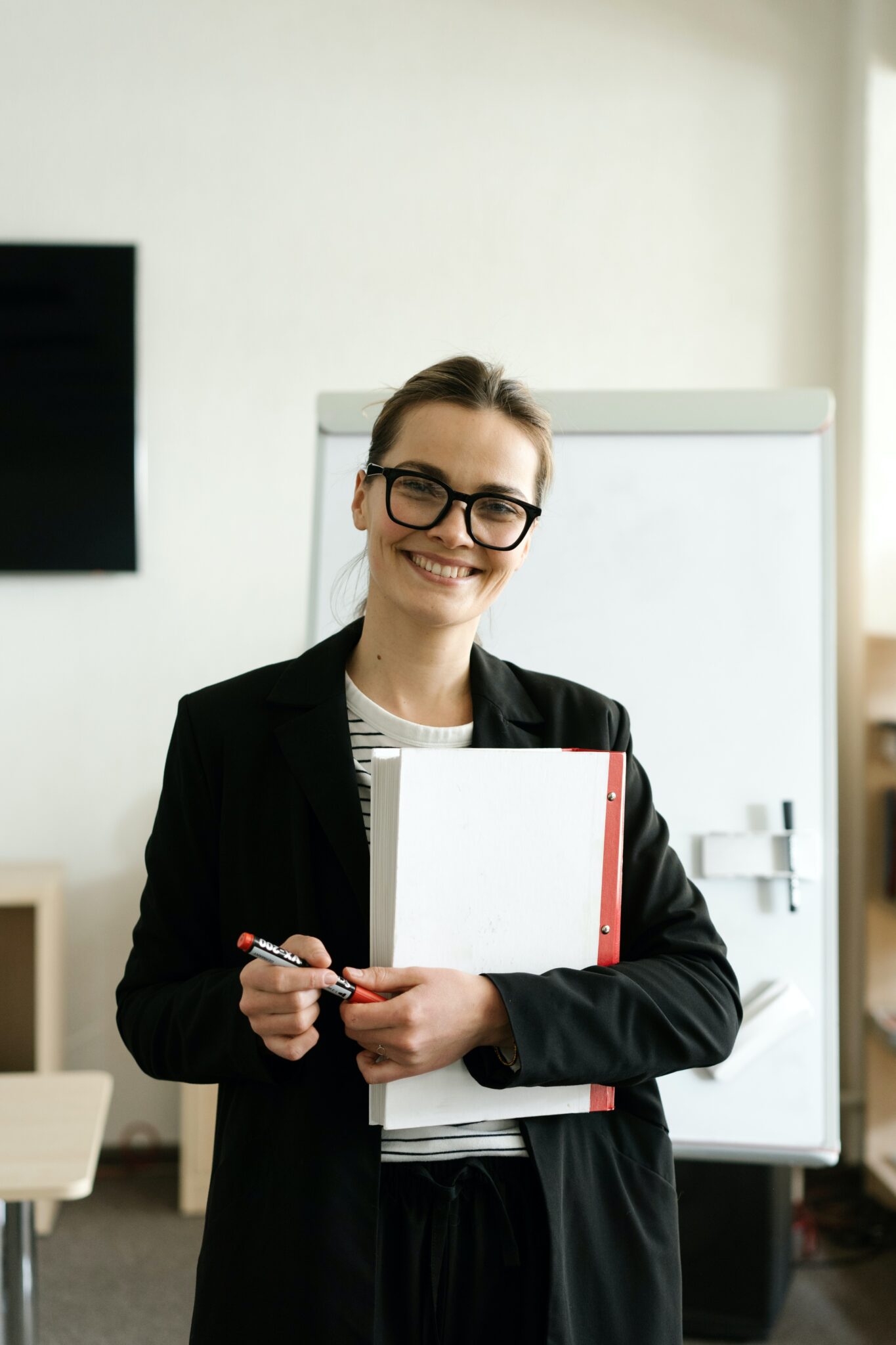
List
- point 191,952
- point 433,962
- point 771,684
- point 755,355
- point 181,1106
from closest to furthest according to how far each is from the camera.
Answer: point 433,962
point 191,952
point 771,684
point 181,1106
point 755,355

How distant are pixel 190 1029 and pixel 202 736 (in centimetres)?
25

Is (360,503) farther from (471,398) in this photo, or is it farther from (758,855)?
(758,855)

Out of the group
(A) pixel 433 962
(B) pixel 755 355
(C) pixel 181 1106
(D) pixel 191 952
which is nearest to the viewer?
(A) pixel 433 962

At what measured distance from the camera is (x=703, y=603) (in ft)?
6.07

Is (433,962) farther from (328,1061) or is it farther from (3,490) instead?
(3,490)

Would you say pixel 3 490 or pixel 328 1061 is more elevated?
pixel 3 490

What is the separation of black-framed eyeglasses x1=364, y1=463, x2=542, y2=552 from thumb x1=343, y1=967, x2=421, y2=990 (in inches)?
14.8

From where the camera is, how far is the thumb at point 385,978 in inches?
32.5

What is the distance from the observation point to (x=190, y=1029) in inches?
36.1

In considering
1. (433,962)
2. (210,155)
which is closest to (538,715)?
(433,962)

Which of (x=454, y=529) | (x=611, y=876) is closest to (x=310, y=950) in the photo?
(x=611, y=876)

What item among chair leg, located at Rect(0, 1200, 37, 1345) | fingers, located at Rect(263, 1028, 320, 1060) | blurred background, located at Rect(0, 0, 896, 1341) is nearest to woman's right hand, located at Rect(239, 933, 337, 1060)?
fingers, located at Rect(263, 1028, 320, 1060)

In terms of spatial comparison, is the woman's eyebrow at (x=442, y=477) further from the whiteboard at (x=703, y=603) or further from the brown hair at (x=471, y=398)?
the whiteboard at (x=703, y=603)

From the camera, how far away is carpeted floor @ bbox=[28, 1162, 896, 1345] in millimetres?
2295
